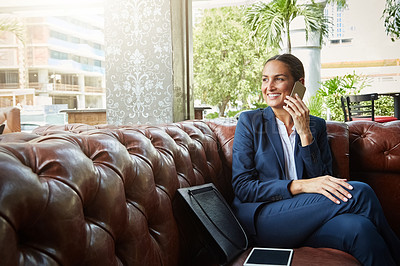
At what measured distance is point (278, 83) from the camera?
6.43 feet

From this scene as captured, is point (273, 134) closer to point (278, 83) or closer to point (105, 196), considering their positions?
point (278, 83)

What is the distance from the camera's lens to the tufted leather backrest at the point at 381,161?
2.21m

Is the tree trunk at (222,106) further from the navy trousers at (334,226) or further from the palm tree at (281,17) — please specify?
the navy trousers at (334,226)

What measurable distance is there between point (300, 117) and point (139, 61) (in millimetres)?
1146

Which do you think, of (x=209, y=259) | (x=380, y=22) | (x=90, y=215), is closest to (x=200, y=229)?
(x=209, y=259)

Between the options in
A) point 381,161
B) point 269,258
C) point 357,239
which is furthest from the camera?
point 381,161

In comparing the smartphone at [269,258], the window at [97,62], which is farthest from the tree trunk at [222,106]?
the smartphone at [269,258]

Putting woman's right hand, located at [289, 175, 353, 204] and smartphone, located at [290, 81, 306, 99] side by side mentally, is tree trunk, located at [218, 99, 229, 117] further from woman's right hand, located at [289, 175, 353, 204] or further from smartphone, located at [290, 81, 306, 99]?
woman's right hand, located at [289, 175, 353, 204]

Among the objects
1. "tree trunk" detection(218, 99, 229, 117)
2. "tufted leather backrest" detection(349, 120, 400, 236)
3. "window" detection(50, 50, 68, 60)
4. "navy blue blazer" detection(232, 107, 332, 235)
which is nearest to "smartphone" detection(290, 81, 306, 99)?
"navy blue blazer" detection(232, 107, 332, 235)

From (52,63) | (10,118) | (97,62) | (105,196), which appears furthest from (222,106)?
(105,196)

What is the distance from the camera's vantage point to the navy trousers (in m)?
1.51

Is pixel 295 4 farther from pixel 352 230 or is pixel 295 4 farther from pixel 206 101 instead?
pixel 206 101

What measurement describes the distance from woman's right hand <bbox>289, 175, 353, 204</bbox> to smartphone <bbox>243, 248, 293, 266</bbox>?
0.33 m

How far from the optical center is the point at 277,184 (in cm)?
176
